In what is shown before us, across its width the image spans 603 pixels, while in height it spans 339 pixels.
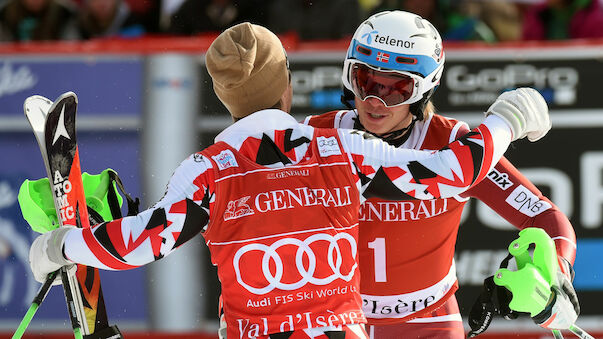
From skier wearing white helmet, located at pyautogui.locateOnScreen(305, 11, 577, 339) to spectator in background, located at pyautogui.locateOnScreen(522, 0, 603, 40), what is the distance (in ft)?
12.4

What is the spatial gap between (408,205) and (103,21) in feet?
15.3

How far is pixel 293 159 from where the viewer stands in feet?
11.4

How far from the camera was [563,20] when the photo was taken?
8.02 metres

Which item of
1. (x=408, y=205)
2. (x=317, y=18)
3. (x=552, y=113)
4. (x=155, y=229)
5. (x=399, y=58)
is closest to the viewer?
(x=155, y=229)

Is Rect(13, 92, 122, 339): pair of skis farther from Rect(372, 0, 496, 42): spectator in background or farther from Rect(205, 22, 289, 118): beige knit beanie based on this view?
Rect(372, 0, 496, 42): spectator in background

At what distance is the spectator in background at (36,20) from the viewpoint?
8.28 meters

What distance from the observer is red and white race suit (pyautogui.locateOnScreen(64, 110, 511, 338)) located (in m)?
3.39

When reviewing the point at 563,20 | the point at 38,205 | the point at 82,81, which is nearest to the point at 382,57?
the point at 38,205

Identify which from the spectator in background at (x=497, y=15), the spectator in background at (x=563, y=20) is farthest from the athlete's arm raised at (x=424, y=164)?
the spectator in background at (x=563, y=20)

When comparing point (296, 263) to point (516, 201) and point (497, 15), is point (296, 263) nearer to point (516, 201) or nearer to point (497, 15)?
point (516, 201)

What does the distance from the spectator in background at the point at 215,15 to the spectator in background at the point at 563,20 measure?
206cm

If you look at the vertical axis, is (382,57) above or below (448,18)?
above

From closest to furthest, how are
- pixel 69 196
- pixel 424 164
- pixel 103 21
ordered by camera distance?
1. pixel 424 164
2. pixel 69 196
3. pixel 103 21

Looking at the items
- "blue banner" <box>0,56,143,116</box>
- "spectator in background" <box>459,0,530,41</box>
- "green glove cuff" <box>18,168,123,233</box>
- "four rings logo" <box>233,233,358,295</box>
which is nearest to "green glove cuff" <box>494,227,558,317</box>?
"four rings logo" <box>233,233,358,295</box>
